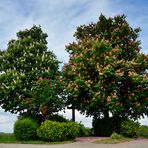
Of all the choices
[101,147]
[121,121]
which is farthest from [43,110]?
[101,147]

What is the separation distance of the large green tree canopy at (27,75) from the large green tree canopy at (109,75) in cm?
146

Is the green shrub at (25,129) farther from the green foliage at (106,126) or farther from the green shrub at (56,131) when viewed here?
the green foliage at (106,126)

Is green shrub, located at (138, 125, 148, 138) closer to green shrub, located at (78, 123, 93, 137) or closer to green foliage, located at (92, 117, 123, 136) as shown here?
green foliage, located at (92, 117, 123, 136)

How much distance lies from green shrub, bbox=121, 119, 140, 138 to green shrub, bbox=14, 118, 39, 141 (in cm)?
632

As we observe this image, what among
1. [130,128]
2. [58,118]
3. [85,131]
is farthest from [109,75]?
[85,131]

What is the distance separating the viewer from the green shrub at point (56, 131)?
90.6 feet

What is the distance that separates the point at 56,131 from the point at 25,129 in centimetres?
261

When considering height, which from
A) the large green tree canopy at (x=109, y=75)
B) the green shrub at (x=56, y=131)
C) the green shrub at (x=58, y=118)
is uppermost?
the large green tree canopy at (x=109, y=75)

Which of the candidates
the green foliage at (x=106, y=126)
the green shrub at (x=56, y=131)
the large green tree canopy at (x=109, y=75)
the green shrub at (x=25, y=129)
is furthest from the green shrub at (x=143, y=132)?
the green shrub at (x=25, y=129)

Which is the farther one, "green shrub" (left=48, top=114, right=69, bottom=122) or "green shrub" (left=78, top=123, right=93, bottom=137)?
"green shrub" (left=78, top=123, right=93, bottom=137)

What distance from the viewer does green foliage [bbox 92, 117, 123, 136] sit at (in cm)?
3306

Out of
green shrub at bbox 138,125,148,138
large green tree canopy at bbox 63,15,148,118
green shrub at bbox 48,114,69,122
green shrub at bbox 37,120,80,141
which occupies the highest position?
large green tree canopy at bbox 63,15,148,118

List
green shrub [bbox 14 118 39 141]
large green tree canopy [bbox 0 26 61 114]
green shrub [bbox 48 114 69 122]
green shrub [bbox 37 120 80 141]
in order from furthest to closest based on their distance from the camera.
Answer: large green tree canopy [bbox 0 26 61 114], green shrub [bbox 48 114 69 122], green shrub [bbox 14 118 39 141], green shrub [bbox 37 120 80 141]

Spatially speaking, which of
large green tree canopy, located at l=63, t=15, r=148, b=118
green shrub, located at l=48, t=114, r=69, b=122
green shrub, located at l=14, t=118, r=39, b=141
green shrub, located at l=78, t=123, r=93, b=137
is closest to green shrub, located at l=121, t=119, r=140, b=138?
large green tree canopy, located at l=63, t=15, r=148, b=118
